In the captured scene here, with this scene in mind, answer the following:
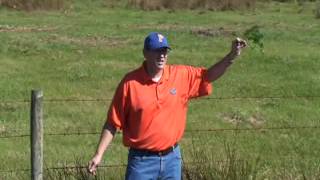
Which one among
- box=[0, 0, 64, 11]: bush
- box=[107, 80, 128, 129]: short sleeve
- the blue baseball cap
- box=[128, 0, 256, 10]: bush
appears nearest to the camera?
the blue baseball cap

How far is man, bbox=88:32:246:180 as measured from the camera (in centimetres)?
551

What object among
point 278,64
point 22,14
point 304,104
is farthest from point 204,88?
point 22,14

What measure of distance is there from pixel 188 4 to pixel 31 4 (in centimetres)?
672

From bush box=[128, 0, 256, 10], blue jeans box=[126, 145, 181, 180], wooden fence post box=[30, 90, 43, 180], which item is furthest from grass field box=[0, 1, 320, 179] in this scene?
bush box=[128, 0, 256, 10]

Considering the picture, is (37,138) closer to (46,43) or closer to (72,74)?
(72,74)

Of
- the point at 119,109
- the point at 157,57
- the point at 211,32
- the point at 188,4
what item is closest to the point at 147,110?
the point at 119,109

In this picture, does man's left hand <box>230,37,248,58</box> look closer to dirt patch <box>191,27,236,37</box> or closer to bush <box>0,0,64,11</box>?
dirt patch <box>191,27,236,37</box>

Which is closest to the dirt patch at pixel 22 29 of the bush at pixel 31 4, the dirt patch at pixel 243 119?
the bush at pixel 31 4

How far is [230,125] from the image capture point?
12211mm

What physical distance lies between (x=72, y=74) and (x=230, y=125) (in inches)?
195

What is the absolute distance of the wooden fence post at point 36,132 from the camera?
19.8ft

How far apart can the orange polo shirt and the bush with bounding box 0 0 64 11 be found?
79.6 ft

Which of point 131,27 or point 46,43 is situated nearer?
point 46,43

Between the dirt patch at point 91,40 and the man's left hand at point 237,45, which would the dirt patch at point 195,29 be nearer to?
the dirt patch at point 91,40
